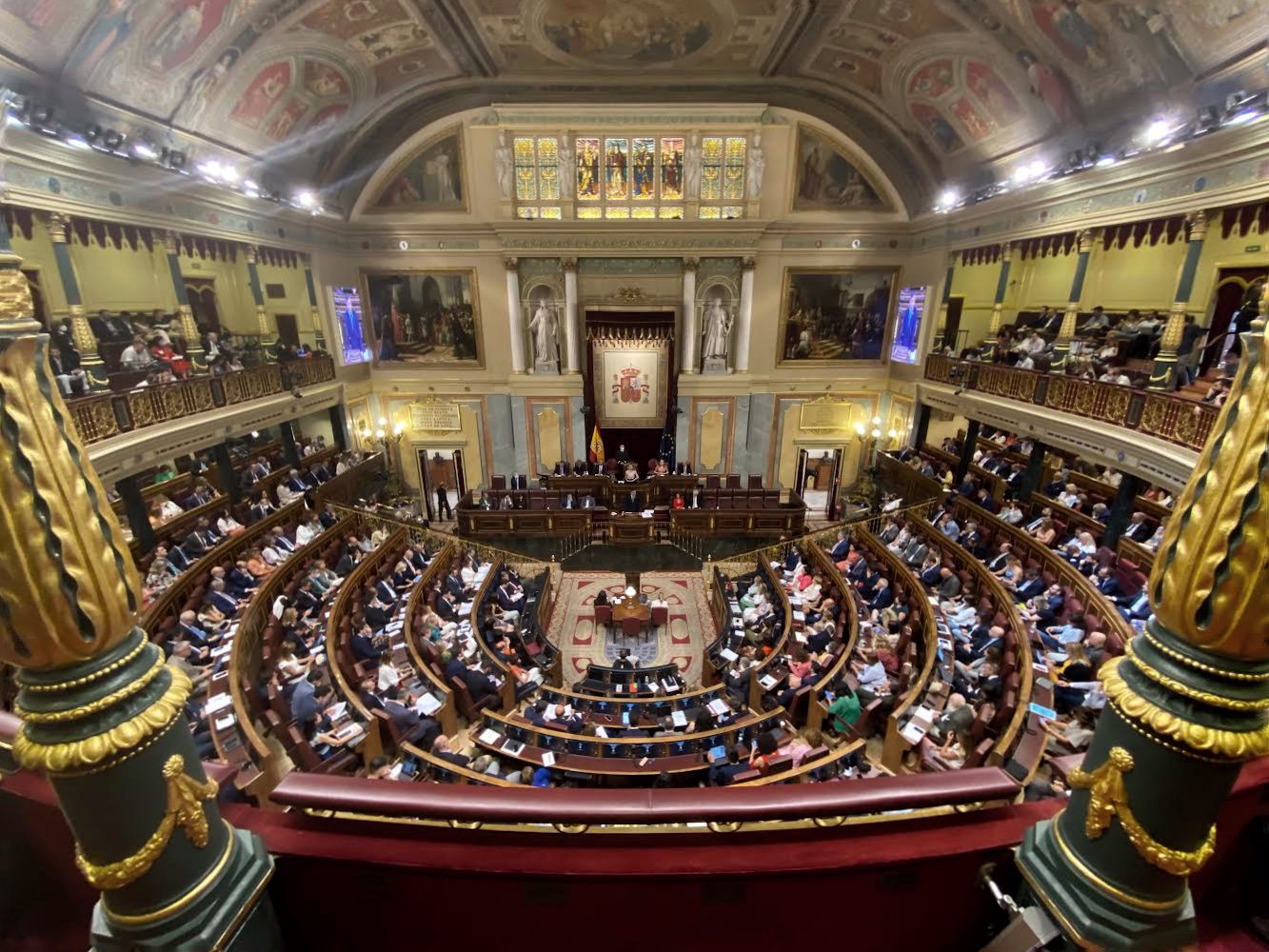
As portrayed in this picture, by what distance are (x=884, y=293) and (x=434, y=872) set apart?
61.4ft

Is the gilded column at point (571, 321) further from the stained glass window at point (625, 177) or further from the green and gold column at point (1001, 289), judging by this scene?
the green and gold column at point (1001, 289)

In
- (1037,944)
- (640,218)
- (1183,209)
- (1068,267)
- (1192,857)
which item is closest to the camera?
(1192,857)

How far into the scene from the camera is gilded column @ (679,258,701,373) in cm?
1643

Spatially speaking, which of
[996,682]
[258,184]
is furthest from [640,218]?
[996,682]

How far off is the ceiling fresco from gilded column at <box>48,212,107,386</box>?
2126mm

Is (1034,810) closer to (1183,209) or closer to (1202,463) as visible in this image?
(1202,463)

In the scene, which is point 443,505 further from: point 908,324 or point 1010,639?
point 908,324

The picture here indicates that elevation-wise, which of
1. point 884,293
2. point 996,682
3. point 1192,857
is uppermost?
point 884,293

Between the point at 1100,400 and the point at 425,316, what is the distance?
17.1 metres

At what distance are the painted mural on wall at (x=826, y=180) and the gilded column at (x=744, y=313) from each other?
7.16 feet

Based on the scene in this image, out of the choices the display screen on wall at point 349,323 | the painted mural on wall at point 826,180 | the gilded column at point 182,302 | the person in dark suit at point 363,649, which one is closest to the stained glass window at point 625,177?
the painted mural on wall at point 826,180

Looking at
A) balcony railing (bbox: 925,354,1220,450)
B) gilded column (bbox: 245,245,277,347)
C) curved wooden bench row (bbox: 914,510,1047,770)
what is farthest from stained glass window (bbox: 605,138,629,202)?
curved wooden bench row (bbox: 914,510,1047,770)

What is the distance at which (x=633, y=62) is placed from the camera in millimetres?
13609

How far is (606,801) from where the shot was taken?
2320mm
